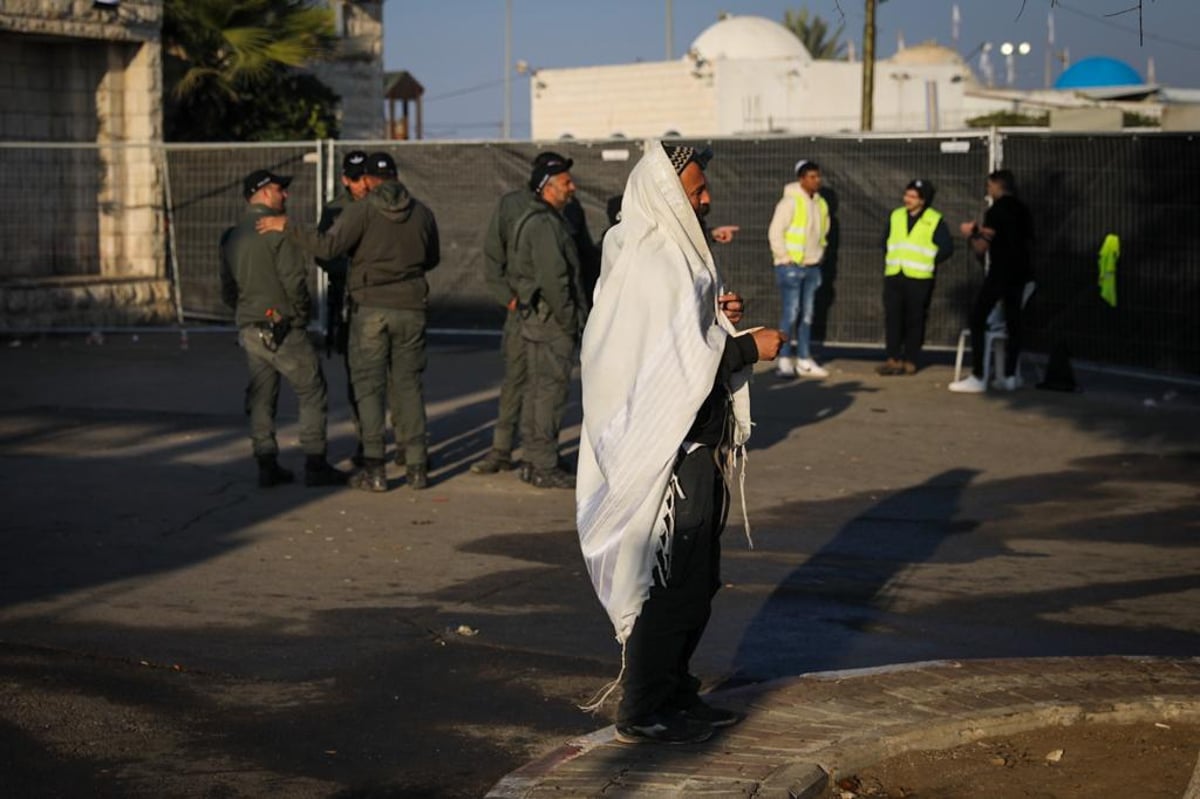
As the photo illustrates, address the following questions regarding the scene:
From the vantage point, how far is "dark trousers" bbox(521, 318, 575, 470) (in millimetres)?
11555

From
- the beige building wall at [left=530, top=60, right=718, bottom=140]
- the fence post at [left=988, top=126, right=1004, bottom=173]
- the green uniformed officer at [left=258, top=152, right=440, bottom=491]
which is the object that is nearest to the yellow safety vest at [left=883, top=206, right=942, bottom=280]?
the fence post at [left=988, top=126, right=1004, bottom=173]

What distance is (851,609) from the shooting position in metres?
8.23

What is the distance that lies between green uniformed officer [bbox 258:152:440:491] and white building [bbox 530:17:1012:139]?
35.6m

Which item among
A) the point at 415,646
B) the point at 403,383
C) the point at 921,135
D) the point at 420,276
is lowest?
the point at 415,646

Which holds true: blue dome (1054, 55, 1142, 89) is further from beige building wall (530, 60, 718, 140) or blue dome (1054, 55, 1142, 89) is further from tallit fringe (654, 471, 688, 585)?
tallit fringe (654, 471, 688, 585)

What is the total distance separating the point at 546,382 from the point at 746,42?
4659cm

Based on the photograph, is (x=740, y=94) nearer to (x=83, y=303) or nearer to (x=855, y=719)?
(x=83, y=303)

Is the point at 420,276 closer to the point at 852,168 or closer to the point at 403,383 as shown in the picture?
the point at 403,383

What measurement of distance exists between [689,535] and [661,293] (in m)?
0.80

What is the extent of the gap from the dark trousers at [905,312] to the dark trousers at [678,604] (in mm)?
11254

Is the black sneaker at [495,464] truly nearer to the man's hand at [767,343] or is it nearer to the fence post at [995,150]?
the man's hand at [767,343]

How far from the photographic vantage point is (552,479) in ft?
38.1

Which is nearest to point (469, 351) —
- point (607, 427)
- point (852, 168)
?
point (852, 168)

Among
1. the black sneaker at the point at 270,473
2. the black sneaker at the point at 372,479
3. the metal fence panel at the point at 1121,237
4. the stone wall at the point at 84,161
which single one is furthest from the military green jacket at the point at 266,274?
the stone wall at the point at 84,161
